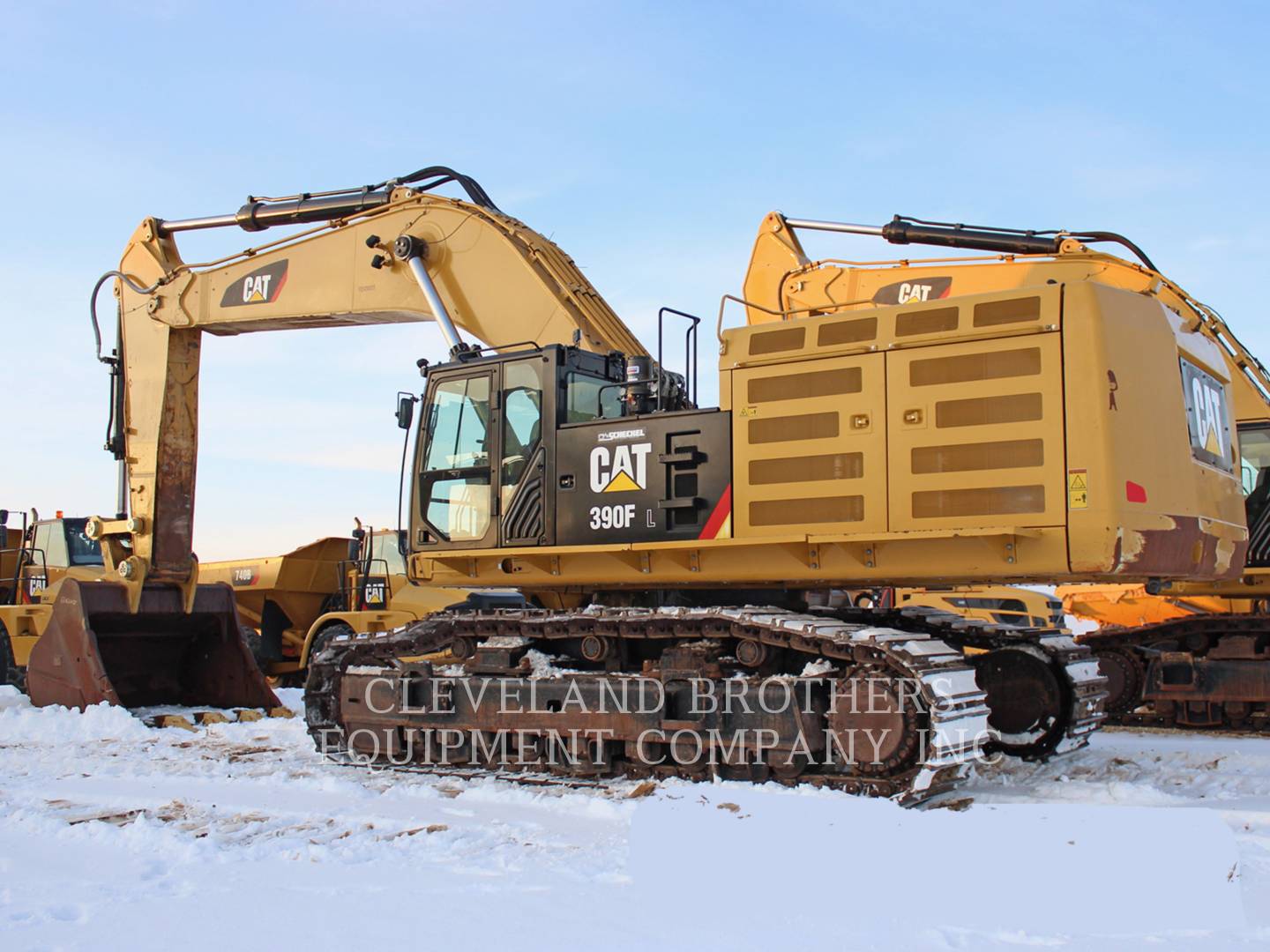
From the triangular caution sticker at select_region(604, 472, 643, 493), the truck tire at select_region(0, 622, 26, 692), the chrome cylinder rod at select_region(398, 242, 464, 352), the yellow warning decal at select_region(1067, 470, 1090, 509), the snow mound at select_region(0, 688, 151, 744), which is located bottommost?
the snow mound at select_region(0, 688, 151, 744)

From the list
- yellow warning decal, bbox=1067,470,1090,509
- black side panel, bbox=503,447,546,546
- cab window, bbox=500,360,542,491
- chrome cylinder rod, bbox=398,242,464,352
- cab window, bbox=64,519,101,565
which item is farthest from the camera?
cab window, bbox=64,519,101,565

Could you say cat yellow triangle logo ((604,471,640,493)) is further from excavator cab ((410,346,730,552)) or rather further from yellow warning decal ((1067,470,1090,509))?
yellow warning decal ((1067,470,1090,509))

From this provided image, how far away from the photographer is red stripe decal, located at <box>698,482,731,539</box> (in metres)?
8.34

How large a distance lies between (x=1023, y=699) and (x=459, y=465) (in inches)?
187

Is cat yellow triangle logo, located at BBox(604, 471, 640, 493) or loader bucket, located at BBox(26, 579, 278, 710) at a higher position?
cat yellow triangle logo, located at BBox(604, 471, 640, 493)

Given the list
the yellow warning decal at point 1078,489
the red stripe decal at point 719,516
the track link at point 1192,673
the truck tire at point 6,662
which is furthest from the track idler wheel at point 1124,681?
the truck tire at point 6,662

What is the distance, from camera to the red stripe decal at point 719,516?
8336mm

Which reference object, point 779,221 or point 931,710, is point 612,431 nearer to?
point 931,710

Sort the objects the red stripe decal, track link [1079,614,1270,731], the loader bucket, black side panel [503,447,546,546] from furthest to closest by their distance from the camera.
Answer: track link [1079,614,1270,731] → the loader bucket → black side panel [503,447,546,546] → the red stripe decal

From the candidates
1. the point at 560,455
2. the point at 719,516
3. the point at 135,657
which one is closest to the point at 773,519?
the point at 719,516

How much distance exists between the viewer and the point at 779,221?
15422mm

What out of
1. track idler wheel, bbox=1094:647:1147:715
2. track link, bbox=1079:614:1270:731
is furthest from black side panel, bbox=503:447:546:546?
track idler wheel, bbox=1094:647:1147:715

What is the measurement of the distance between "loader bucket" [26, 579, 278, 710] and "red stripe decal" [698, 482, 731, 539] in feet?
22.0

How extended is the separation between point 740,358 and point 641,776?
9.63 feet
